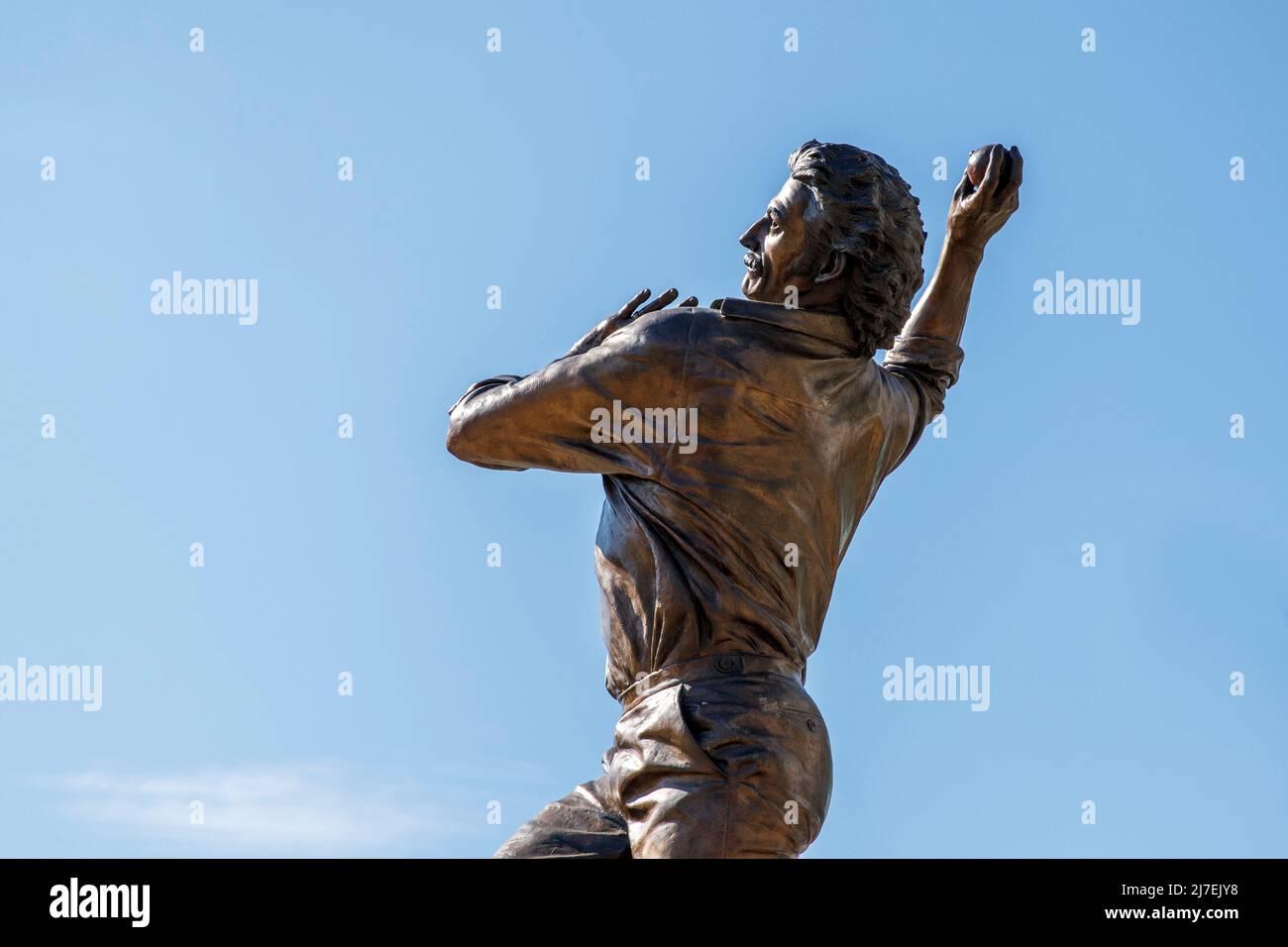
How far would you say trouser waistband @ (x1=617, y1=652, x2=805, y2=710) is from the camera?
29.2ft

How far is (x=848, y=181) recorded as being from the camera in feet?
31.0


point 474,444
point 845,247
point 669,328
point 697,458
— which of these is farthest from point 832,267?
point 474,444

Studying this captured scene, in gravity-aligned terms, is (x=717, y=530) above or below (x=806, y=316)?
below

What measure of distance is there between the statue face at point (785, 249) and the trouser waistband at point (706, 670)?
145 cm

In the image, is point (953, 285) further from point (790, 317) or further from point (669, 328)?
point (669, 328)

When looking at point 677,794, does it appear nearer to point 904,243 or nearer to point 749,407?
point 749,407

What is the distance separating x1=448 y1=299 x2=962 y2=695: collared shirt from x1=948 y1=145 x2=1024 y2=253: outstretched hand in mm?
1239

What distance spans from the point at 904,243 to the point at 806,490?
1.07m

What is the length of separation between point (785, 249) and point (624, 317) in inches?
27.0

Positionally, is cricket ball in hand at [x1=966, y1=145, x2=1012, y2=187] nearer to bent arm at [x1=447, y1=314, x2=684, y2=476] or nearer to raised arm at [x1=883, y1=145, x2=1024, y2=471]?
raised arm at [x1=883, y1=145, x2=1024, y2=471]

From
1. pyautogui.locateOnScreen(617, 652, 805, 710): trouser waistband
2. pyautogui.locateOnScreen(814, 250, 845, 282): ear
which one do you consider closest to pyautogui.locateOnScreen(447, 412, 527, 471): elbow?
pyautogui.locateOnScreen(617, 652, 805, 710): trouser waistband

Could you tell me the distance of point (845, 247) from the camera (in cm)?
938
